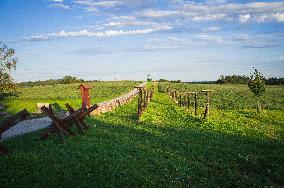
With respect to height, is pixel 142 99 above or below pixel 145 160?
above

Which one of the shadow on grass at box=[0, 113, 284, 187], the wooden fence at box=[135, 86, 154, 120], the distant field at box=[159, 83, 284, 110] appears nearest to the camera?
the shadow on grass at box=[0, 113, 284, 187]

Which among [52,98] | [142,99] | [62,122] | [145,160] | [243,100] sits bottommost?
[52,98]

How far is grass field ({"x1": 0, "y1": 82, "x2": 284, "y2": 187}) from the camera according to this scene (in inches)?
375

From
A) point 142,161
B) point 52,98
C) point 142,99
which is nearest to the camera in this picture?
point 142,161

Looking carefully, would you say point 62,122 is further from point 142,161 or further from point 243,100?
point 243,100

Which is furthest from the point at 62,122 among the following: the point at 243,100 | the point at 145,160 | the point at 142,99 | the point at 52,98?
the point at 52,98

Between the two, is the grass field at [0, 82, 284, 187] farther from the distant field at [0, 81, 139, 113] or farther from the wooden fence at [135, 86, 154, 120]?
the distant field at [0, 81, 139, 113]

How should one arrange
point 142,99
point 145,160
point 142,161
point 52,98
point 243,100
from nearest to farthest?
point 142,161, point 145,160, point 142,99, point 243,100, point 52,98

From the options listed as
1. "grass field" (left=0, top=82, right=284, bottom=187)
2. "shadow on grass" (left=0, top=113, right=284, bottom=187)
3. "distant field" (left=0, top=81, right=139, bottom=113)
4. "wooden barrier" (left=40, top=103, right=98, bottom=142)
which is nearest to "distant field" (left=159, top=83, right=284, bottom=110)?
"distant field" (left=0, top=81, right=139, bottom=113)

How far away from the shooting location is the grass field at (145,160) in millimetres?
9516

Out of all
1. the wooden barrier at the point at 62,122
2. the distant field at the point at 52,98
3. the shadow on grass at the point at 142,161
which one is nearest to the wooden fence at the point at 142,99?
the shadow on grass at the point at 142,161

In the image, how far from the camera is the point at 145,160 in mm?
11562

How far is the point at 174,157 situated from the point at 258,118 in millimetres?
17288

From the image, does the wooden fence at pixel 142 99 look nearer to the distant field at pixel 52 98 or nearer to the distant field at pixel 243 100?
the distant field at pixel 243 100
